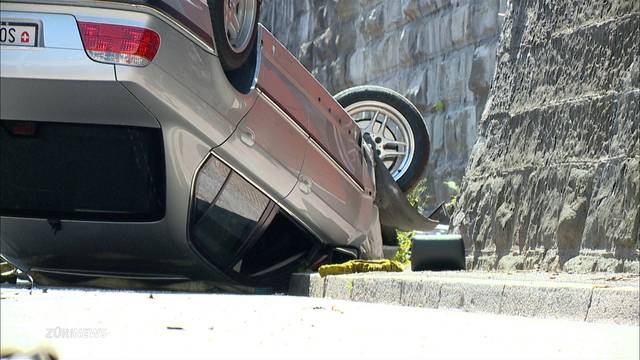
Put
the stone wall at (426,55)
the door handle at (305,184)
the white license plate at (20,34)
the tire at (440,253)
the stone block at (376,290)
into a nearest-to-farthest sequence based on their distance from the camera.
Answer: the white license plate at (20,34) → the stone block at (376,290) → the door handle at (305,184) → the tire at (440,253) → the stone wall at (426,55)

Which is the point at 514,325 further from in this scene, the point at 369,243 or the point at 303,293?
the point at 369,243

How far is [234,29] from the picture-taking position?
25.9 ft

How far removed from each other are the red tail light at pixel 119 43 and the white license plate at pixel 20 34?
277 millimetres

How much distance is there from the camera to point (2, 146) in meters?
7.80

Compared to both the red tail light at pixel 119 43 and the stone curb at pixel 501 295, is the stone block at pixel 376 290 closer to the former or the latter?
the stone curb at pixel 501 295

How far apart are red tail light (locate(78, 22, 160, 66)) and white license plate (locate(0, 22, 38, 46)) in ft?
0.91

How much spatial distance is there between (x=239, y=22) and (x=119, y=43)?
106cm

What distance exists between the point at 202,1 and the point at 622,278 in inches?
123

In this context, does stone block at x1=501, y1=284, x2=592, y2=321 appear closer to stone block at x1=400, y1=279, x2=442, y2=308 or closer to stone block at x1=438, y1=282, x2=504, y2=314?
stone block at x1=438, y1=282, x2=504, y2=314

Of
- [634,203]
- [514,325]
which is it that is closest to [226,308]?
[514,325]

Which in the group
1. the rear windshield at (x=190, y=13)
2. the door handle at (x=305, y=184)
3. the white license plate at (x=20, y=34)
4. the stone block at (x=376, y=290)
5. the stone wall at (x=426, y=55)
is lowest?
the stone block at (x=376, y=290)

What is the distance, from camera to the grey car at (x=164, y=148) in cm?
715

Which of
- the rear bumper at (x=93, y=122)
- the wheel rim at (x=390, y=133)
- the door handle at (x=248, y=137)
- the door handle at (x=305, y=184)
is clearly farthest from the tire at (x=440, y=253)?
the door handle at (x=248, y=137)

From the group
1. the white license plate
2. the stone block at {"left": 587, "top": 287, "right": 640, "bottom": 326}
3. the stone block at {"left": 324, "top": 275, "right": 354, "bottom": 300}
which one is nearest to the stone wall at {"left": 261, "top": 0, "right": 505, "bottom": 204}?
the stone block at {"left": 324, "top": 275, "right": 354, "bottom": 300}
